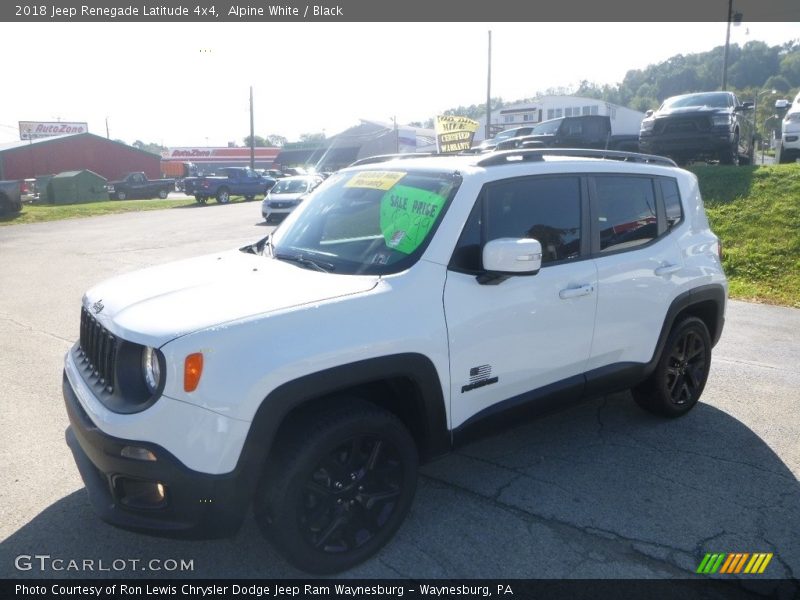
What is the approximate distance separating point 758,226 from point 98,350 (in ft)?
37.2

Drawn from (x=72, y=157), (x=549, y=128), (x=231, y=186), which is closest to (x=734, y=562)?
(x=549, y=128)

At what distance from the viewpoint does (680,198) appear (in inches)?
188

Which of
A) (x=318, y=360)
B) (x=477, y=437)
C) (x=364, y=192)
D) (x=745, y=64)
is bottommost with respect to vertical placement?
(x=477, y=437)

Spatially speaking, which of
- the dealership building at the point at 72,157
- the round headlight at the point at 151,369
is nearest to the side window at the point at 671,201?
the round headlight at the point at 151,369

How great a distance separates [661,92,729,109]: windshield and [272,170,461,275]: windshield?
43.1 ft

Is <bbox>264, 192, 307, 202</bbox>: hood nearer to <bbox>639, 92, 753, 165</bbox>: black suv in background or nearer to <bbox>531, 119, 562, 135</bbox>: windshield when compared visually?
<bbox>531, 119, 562, 135</bbox>: windshield

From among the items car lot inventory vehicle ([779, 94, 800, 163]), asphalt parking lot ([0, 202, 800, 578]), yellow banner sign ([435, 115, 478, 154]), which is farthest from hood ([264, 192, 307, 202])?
asphalt parking lot ([0, 202, 800, 578])

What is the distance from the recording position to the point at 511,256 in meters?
3.24

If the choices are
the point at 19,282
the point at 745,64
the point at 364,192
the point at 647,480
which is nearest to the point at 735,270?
the point at 647,480

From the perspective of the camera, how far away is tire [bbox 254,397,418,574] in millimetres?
2852

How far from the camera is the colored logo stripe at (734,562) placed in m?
3.12

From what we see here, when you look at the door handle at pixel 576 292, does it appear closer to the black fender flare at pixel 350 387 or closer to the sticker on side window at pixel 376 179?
the black fender flare at pixel 350 387

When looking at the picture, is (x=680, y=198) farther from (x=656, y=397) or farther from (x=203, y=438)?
(x=203, y=438)
